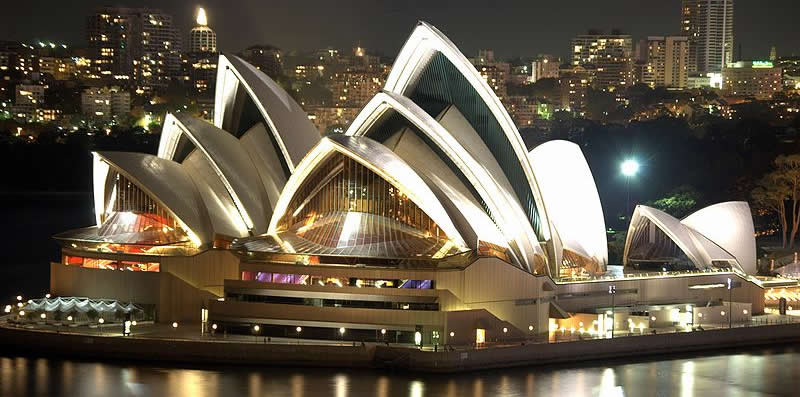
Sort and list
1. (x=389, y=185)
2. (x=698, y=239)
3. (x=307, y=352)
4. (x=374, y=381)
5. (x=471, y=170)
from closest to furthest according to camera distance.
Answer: (x=374, y=381) → (x=307, y=352) → (x=389, y=185) → (x=471, y=170) → (x=698, y=239)

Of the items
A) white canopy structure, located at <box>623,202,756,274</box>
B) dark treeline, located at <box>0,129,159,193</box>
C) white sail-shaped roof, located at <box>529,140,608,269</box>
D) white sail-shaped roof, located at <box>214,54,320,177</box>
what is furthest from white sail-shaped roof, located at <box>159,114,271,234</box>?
dark treeline, located at <box>0,129,159,193</box>

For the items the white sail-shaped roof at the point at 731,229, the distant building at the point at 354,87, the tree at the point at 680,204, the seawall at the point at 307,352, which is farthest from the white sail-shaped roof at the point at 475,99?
the distant building at the point at 354,87

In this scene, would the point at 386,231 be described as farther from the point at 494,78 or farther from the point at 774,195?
the point at 494,78

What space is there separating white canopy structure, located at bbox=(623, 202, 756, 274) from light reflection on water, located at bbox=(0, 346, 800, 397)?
10507 mm

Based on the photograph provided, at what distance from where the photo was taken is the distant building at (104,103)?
178m

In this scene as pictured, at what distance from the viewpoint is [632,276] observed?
51.3 meters

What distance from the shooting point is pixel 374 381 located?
3997 cm

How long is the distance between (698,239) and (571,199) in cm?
597

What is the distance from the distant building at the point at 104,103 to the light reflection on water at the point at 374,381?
447 ft

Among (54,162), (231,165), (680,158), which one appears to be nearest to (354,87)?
(54,162)

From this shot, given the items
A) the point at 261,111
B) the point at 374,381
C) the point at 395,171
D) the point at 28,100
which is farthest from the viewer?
the point at 28,100

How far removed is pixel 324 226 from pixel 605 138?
65.4 metres

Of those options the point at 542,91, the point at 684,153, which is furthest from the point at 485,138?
the point at 542,91

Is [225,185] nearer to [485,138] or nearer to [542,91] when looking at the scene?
[485,138]
